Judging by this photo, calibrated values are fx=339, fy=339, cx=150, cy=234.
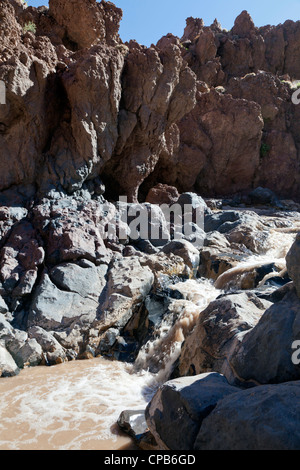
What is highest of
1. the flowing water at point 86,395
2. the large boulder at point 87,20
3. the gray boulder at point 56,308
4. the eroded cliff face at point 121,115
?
the large boulder at point 87,20

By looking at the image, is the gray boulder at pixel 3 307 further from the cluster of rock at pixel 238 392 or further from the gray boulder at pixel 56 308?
the cluster of rock at pixel 238 392

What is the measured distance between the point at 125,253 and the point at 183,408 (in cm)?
652

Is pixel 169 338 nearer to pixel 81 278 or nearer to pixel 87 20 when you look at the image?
pixel 81 278

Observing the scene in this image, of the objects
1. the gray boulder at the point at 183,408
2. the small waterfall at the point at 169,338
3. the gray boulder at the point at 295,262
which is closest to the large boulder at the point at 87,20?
the small waterfall at the point at 169,338

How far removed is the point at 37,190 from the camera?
9734 millimetres

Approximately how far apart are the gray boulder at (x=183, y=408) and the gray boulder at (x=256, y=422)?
139 millimetres

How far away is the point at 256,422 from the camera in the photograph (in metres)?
2.48

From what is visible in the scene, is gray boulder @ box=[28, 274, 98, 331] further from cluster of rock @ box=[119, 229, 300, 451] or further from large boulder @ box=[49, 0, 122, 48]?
large boulder @ box=[49, 0, 122, 48]

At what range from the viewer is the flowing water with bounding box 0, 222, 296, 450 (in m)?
4.12

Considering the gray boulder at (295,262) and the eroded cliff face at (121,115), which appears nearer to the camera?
the gray boulder at (295,262)

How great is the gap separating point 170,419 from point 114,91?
995cm

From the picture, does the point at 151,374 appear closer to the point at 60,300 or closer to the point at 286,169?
the point at 60,300

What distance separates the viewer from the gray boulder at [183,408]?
293cm

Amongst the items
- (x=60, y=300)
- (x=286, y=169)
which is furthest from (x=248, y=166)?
(x=60, y=300)
